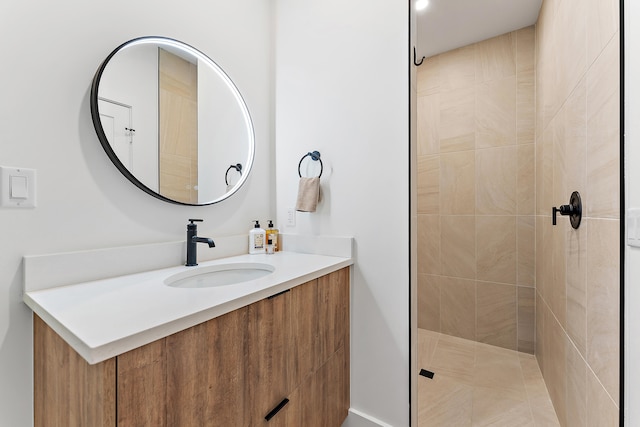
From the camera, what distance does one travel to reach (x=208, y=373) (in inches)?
28.1

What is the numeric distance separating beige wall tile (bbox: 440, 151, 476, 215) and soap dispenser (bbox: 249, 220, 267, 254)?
1589mm

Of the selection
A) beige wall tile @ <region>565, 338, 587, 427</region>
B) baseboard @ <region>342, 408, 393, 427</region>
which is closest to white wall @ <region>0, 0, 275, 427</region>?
baseboard @ <region>342, 408, 393, 427</region>

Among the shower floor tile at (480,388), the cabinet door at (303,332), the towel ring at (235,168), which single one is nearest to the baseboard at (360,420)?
the shower floor tile at (480,388)

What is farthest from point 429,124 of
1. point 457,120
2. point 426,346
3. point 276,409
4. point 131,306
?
point 131,306

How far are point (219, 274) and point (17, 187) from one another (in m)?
0.70

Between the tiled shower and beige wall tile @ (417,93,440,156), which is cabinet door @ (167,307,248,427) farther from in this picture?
beige wall tile @ (417,93,440,156)

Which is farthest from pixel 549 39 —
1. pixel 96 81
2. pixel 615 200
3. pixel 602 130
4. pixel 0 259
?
pixel 0 259

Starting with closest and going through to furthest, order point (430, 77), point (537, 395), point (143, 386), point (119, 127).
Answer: point (143, 386) → point (119, 127) → point (537, 395) → point (430, 77)

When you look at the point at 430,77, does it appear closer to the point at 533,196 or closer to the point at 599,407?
the point at 533,196

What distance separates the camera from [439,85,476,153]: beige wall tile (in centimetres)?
227

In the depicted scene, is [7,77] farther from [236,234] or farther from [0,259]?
[236,234]

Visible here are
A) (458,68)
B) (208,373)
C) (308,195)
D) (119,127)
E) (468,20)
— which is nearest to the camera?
(208,373)

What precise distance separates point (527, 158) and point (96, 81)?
247 cm

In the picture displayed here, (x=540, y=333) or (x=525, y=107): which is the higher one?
(x=525, y=107)
